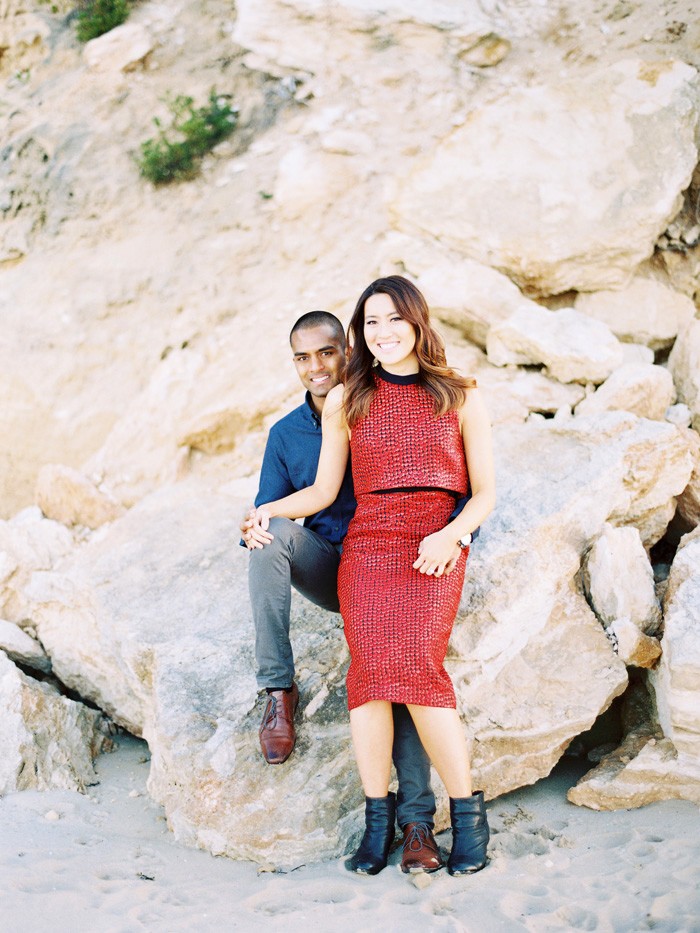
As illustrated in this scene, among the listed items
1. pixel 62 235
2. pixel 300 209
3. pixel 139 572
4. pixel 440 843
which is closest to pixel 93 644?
pixel 139 572

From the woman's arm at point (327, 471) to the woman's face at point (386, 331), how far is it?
10.0 inches

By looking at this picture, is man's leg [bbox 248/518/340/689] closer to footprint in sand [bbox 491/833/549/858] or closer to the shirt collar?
the shirt collar

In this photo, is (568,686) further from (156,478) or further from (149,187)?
(149,187)

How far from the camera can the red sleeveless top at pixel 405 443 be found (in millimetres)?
3070

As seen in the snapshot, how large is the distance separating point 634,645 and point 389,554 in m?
1.14

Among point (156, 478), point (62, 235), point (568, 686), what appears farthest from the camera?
point (62, 235)

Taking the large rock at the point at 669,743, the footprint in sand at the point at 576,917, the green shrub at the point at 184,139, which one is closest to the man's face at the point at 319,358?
the large rock at the point at 669,743

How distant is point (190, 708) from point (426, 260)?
3.51 m

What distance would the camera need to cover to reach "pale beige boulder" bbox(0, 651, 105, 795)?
354 centimetres

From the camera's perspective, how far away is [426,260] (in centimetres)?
554

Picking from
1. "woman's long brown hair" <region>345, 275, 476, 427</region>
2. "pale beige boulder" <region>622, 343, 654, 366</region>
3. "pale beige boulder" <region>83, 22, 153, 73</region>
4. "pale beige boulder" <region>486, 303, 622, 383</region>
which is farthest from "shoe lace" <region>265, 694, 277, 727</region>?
"pale beige boulder" <region>83, 22, 153, 73</region>

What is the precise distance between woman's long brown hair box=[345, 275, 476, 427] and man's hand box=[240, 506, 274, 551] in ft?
1.67

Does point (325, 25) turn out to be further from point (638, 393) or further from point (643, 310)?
point (638, 393)

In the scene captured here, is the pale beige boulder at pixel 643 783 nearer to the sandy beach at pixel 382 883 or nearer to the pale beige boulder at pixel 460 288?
the sandy beach at pixel 382 883
